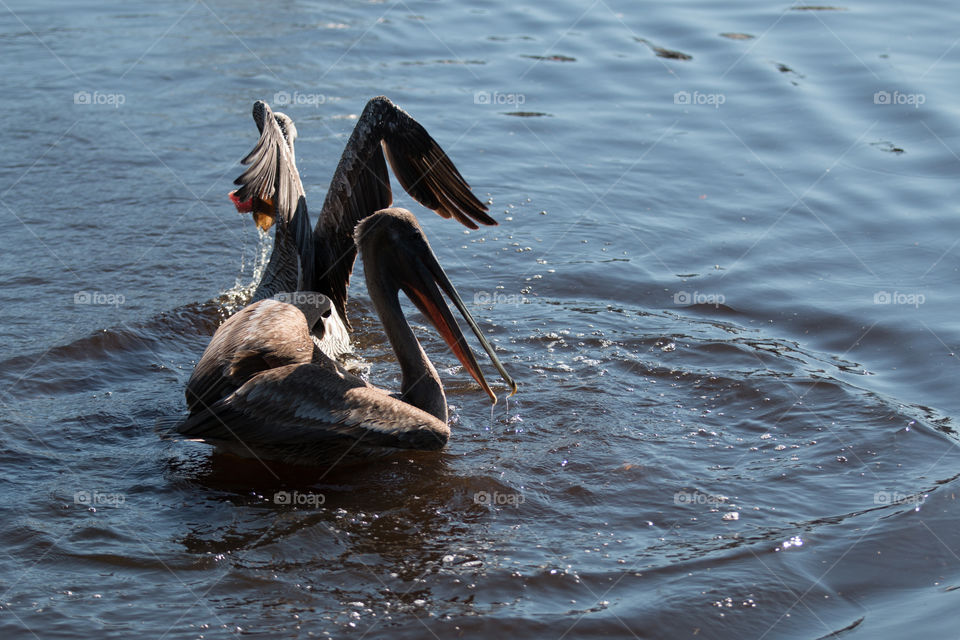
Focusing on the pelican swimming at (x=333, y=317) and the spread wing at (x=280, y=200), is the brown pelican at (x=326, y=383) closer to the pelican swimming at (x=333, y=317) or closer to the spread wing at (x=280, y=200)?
the pelican swimming at (x=333, y=317)

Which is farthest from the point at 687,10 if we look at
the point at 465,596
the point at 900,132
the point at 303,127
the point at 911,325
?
the point at 465,596

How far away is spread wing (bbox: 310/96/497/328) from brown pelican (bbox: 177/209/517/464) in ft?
2.67

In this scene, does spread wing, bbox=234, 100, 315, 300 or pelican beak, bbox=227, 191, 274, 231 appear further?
pelican beak, bbox=227, 191, 274, 231

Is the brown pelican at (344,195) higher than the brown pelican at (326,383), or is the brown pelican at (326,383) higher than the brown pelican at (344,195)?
the brown pelican at (344,195)

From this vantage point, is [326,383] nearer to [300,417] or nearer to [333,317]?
[300,417]

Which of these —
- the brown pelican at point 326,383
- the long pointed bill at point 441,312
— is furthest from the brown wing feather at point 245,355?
the long pointed bill at point 441,312

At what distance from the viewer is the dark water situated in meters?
4.59

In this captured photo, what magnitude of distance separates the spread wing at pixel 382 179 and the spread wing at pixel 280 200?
18 cm

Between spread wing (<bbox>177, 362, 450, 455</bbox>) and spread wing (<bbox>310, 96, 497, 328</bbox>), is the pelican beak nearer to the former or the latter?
spread wing (<bbox>310, 96, 497, 328</bbox>)

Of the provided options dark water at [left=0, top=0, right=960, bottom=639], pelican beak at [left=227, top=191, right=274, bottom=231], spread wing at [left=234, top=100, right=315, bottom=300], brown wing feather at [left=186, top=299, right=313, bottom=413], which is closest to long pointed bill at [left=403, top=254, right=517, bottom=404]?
dark water at [left=0, top=0, right=960, bottom=639]

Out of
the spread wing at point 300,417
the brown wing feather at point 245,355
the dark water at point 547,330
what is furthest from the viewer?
the brown wing feather at point 245,355

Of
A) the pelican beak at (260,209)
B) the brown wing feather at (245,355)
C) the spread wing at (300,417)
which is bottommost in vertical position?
the spread wing at (300,417)

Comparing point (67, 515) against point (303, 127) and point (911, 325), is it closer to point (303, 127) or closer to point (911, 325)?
point (911, 325)

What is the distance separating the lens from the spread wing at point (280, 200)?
642cm
